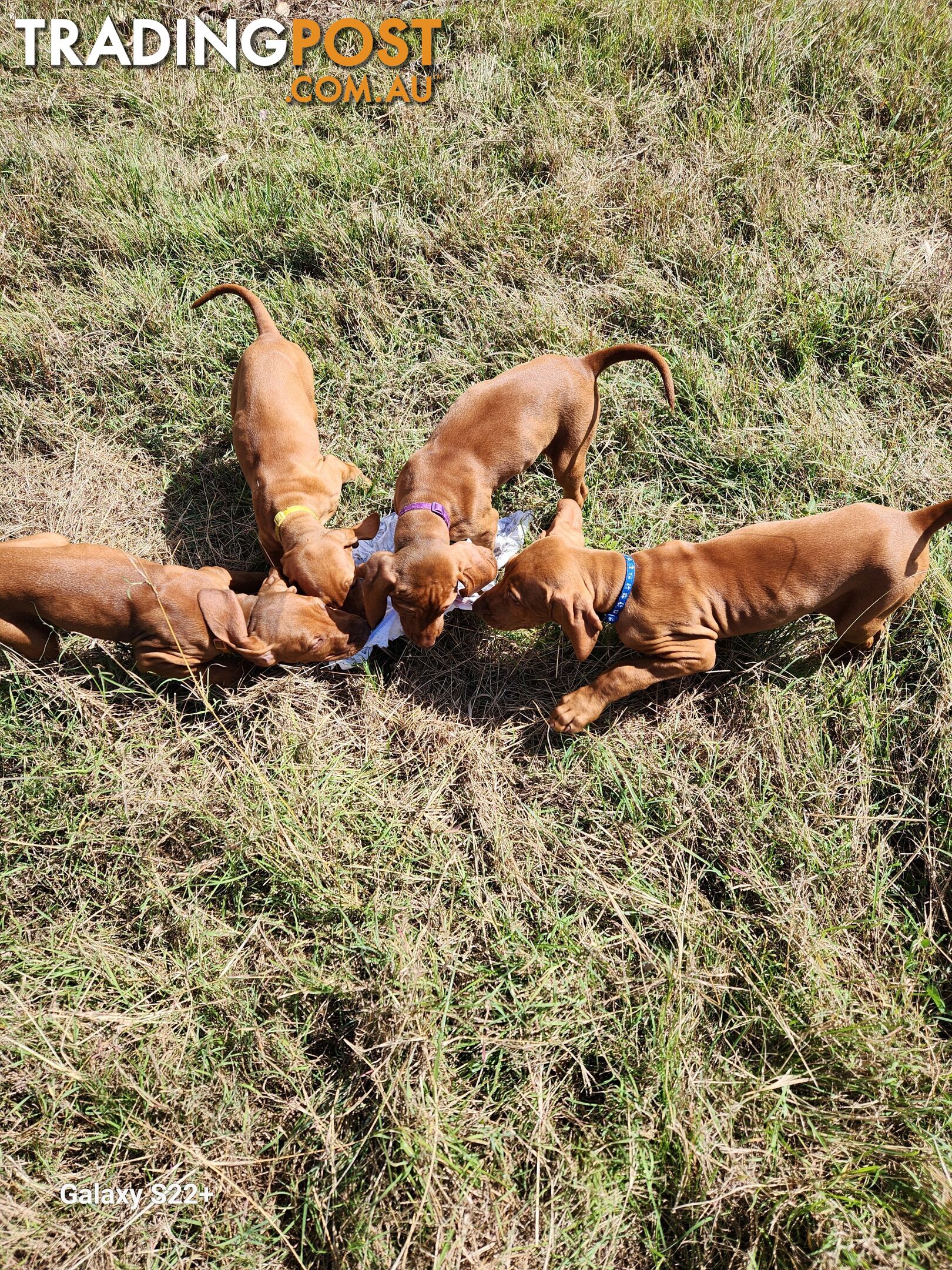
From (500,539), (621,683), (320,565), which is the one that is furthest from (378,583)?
(621,683)

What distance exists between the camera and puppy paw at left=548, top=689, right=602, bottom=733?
370 centimetres

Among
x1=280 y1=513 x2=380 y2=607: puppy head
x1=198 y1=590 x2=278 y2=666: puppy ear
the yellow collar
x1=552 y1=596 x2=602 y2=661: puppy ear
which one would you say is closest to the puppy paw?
x1=552 y1=596 x2=602 y2=661: puppy ear

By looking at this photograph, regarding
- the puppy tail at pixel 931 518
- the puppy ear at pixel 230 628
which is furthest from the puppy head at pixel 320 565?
the puppy tail at pixel 931 518

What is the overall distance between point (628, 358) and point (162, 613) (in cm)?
248

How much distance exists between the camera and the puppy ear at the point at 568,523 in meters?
4.04

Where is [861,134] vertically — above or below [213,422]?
above

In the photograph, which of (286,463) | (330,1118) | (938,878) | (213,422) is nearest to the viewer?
(330,1118)

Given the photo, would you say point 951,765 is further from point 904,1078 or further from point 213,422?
point 213,422

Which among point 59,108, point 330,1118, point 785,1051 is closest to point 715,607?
point 785,1051

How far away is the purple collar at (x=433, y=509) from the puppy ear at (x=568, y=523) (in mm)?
528

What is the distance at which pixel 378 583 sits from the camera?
141 inches

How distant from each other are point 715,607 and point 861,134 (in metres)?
3.66

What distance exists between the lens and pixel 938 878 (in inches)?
132

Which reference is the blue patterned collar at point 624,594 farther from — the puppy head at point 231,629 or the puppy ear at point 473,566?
the puppy head at point 231,629
